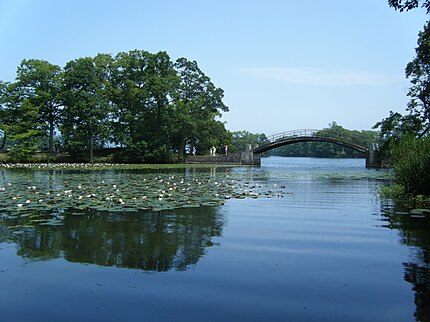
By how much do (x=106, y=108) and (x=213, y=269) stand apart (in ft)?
138

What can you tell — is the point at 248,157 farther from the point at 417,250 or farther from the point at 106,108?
the point at 417,250

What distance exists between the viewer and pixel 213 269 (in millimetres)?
5543

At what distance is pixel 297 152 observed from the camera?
160 meters

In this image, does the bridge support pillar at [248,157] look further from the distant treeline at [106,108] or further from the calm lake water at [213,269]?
the calm lake water at [213,269]

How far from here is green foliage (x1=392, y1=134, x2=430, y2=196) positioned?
1265 cm

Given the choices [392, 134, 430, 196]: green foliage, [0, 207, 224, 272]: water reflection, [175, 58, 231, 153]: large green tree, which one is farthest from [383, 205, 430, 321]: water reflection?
[175, 58, 231, 153]: large green tree

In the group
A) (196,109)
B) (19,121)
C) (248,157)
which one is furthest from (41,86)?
(248,157)

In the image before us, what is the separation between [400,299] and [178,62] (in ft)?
162

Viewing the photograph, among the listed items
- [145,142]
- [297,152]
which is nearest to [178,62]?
[145,142]

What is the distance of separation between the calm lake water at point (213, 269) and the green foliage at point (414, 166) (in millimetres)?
3722

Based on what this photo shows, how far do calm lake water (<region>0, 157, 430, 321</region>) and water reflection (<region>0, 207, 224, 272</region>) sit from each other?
0.7 inches

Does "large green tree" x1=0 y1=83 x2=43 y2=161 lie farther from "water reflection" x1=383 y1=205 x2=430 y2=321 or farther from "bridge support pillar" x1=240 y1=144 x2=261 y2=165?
"water reflection" x1=383 y1=205 x2=430 y2=321

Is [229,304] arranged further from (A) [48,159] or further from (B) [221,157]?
(B) [221,157]

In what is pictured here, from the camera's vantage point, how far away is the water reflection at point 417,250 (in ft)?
14.5
